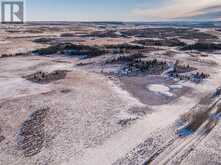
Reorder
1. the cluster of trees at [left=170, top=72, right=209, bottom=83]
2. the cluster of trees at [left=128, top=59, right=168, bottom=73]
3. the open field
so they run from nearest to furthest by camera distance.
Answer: the open field < the cluster of trees at [left=170, top=72, right=209, bottom=83] < the cluster of trees at [left=128, top=59, right=168, bottom=73]

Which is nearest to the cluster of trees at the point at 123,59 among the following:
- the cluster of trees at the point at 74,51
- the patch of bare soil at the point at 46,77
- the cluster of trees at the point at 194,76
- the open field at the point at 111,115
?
the open field at the point at 111,115

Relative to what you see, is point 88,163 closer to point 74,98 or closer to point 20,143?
point 20,143

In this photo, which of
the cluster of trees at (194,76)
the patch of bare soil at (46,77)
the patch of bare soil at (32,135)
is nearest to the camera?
the patch of bare soil at (32,135)

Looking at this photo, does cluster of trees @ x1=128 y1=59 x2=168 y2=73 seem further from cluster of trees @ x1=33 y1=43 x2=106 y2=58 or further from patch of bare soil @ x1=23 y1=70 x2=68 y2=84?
cluster of trees @ x1=33 y1=43 x2=106 y2=58

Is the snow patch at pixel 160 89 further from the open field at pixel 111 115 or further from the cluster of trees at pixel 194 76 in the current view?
the cluster of trees at pixel 194 76

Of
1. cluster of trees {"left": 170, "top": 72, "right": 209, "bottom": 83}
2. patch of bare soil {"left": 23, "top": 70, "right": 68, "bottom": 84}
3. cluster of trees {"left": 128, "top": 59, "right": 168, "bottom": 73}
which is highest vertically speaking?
cluster of trees {"left": 128, "top": 59, "right": 168, "bottom": 73}

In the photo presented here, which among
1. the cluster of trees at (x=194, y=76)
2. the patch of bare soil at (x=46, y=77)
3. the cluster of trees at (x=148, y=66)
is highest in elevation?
the cluster of trees at (x=148, y=66)

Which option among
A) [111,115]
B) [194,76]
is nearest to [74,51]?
[194,76]

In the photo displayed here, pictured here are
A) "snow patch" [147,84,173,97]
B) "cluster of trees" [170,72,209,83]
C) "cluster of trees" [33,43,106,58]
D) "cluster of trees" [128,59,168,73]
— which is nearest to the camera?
"snow patch" [147,84,173,97]

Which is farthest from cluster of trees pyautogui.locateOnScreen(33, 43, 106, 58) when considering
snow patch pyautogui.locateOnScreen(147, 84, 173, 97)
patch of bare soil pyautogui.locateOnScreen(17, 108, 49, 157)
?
patch of bare soil pyautogui.locateOnScreen(17, 108, 49, 157)
